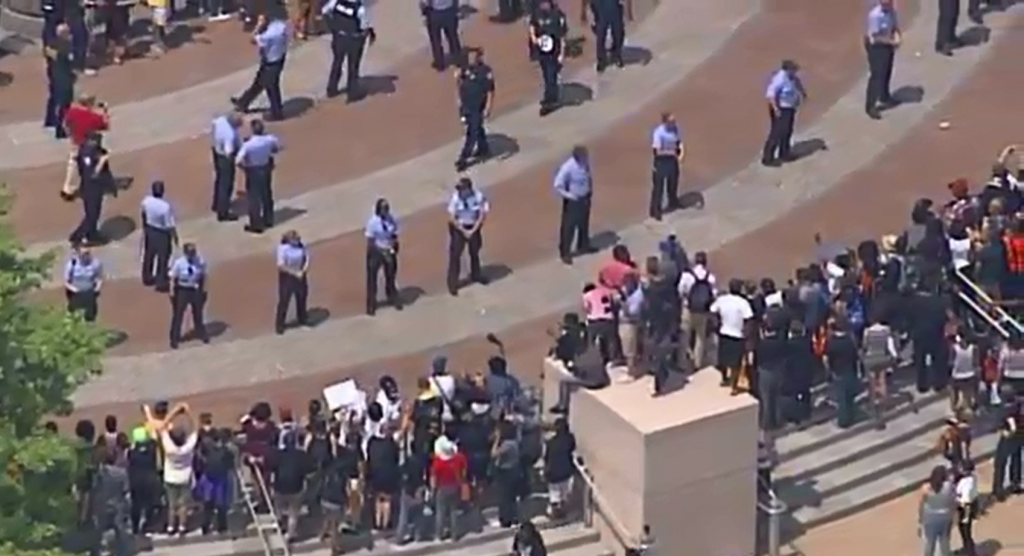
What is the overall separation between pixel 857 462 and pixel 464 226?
5196mm

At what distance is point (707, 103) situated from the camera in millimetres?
38188

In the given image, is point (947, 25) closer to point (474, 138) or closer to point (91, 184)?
point (474, 138)

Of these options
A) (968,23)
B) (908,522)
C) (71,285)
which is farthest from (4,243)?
(968,23)

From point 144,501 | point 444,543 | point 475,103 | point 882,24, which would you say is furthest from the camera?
point 882,24

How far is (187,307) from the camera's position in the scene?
33.0 meters

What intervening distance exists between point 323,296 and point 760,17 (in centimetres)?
973

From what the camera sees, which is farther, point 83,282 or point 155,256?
point 155,256

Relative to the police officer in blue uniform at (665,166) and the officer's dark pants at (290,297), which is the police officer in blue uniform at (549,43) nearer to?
the police officer in blue uniform at (665,166)

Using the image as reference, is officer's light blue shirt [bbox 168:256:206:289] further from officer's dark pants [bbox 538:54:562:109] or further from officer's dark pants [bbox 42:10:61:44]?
officer's dark pants [bbox 42:10:61:44]

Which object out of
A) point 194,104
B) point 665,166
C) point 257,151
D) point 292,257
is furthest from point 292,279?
point 194,104

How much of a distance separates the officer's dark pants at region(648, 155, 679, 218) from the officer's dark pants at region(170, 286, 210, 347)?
18.4 feet

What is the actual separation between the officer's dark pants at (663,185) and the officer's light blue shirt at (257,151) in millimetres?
4478

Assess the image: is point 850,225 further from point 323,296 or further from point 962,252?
point 323,296

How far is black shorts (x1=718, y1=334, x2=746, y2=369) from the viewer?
29750 millimetres
